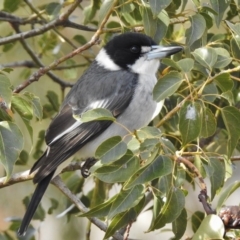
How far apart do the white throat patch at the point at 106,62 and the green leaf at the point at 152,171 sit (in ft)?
5.10

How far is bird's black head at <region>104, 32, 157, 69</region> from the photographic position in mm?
3396

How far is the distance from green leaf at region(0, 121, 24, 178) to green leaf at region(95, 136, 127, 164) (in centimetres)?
23

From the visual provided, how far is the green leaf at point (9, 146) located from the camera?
6.68ft

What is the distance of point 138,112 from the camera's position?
10.5ft

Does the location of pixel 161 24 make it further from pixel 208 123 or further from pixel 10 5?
pixel 10 5

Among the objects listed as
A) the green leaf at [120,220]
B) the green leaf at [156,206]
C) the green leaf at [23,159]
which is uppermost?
the green leaf at [156,206]

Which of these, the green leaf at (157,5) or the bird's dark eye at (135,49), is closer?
the green leaf at (157,5)

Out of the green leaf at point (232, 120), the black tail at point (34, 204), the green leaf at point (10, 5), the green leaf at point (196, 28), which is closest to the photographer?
the green leaf at point (232, 120)

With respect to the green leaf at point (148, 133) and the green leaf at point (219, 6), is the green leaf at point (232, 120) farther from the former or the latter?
the green leaf at point (219, 6)

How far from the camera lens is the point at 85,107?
3.21 metres

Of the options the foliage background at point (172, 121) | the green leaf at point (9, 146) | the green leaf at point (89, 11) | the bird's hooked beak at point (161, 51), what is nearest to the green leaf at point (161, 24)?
the foliage background at point (172, 121)

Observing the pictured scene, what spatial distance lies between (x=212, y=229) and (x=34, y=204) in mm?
1212

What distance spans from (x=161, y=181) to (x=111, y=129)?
1074 millimetres

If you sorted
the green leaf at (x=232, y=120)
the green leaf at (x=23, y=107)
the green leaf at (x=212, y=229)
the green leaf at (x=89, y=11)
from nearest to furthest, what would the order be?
the green leaf at (x=212, y=229)
the green leaf at (x=232, y=120)
the green leaf at (x=23, y=107)
the green leaf at (x=89, y=11)
